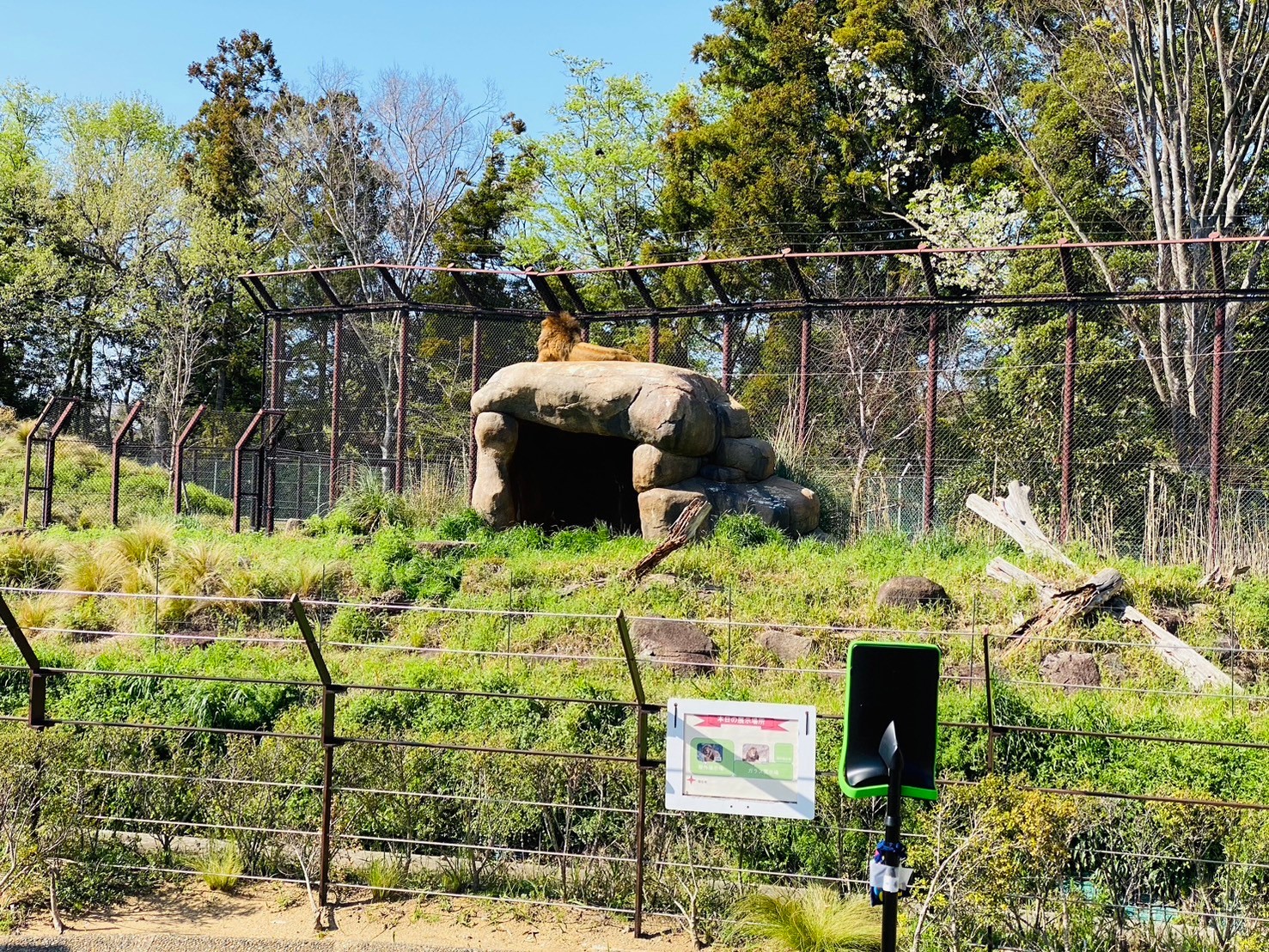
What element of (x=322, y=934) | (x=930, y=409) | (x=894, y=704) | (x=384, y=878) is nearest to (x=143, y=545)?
(x=384, y=878)

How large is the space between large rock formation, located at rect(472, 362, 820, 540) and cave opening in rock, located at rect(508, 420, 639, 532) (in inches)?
10.0

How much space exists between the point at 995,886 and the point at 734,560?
636 cm

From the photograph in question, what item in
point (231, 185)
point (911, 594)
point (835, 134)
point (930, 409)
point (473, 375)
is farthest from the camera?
point (231, 185)

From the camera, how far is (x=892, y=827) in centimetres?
369

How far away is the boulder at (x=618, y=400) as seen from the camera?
38.6ft

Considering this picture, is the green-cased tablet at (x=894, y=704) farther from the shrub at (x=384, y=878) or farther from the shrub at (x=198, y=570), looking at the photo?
the shrub at (x=198, y=570)

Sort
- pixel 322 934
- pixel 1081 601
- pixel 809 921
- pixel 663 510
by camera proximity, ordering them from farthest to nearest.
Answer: pixel 663 510
pixel 1081 601
pixel 322 934
pixel 809 921

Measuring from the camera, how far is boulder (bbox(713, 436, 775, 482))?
40.2ft

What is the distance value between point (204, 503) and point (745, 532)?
453 inches

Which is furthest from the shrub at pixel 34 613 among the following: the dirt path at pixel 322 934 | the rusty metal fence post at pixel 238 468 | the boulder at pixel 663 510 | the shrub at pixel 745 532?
the shrub at pixel 745 532

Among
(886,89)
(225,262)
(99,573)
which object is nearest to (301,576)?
(99,573)

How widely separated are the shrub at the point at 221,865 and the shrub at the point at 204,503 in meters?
13.4

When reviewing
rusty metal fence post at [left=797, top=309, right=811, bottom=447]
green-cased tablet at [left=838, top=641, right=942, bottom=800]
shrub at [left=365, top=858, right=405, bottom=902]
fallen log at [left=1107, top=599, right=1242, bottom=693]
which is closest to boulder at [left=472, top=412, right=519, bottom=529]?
rusty metal fence post at [left=797, top=309, right=811, bottom=447]

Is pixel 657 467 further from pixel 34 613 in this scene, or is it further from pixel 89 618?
pixel 34 613
